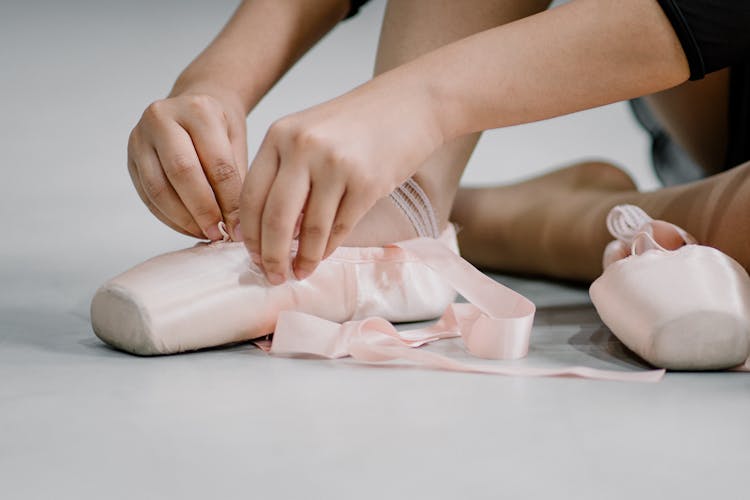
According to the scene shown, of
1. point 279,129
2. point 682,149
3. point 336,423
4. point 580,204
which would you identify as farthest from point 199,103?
point 682,149

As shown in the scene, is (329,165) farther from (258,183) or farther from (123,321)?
(123,321)

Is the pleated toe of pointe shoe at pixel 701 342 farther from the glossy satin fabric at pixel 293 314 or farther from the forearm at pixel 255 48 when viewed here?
the forearm at pixel 255 48

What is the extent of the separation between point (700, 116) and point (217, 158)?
0.51m

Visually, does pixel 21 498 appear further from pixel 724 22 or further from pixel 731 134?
pixel 731 134

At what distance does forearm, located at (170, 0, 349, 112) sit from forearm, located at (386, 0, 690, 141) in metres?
0.20

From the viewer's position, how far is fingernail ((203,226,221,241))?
2.02ft

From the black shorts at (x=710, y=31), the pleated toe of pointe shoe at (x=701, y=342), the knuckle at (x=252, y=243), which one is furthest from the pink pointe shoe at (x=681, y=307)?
the knuckle at (x=252, y=243)

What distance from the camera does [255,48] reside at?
751mm

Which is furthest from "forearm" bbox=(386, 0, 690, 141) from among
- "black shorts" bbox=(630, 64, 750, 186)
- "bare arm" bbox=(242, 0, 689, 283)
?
Result: "black shorts" bbox=(630, 64, 750, 186)

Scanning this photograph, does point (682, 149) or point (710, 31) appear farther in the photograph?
point (682, 149)

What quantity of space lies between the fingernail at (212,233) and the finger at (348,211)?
0.37 feet

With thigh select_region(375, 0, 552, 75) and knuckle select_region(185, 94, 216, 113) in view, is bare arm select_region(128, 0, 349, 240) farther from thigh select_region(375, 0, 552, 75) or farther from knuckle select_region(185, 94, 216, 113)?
thigh select_region(375, 0, 552, 75)

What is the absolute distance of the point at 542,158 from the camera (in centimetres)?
171

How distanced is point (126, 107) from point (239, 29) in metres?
0.99
